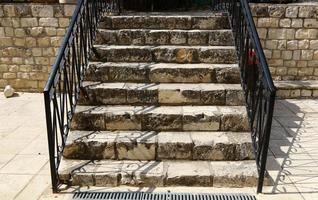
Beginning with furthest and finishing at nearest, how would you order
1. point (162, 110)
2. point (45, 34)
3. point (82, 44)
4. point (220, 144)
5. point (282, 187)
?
point (45, 34)
point (82, 44)
point (162, 110)
point (220, 144)
point (282, 187)

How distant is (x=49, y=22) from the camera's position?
6066 mm

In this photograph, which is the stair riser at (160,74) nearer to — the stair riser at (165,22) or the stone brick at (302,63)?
the stair riser at (165,22)

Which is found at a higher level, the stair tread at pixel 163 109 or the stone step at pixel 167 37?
the stone step at pixel 167 37

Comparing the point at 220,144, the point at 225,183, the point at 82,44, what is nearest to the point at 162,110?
the point at 220,144

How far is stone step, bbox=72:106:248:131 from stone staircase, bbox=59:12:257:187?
1 centimetres

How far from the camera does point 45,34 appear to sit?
616 centimetres

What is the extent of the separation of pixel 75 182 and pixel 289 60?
194 inches

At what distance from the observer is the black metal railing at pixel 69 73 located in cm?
302

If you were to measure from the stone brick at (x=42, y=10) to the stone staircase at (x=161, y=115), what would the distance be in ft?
6.64

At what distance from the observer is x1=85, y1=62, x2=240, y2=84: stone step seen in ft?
13.2

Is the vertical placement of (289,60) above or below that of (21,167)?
above

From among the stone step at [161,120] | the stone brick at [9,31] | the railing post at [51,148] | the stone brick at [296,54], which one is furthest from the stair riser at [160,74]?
the stone brick at [9,31]

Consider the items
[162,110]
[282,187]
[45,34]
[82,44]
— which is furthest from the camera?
[45,34]

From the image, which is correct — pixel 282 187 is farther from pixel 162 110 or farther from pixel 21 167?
pixel 21 167
